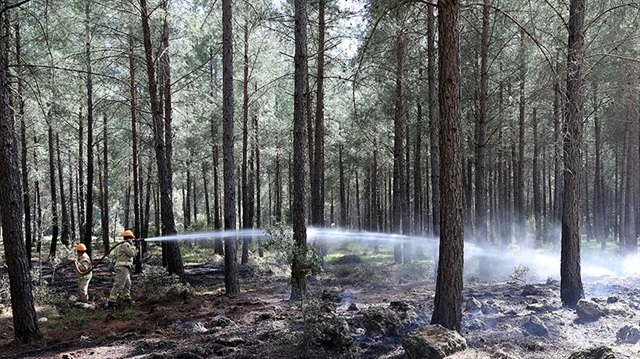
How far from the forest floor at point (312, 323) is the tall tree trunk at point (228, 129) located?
1189 millimetres

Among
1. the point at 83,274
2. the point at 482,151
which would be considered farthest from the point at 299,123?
the point at 482,151

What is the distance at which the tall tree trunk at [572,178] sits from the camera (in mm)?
9445

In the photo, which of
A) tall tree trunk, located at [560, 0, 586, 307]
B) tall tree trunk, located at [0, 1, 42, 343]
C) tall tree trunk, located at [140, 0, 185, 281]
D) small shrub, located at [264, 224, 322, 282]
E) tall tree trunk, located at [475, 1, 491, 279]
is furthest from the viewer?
tall tree trunk, located at [475, 1, 491, 279]

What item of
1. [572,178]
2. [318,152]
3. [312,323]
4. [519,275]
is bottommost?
[519,275]

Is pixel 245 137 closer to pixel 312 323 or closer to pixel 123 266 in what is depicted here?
pixel 123 266

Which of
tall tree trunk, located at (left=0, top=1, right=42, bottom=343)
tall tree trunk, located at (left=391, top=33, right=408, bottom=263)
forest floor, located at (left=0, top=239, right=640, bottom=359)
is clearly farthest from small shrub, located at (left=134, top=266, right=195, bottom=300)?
tall tree trunk, located at (left=391, top=33, right=408, bottom=263)

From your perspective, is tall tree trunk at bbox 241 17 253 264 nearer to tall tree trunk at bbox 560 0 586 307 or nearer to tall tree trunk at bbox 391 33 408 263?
tall tree trunk at bbox 391 33 408 263

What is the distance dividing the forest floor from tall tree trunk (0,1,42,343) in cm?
65

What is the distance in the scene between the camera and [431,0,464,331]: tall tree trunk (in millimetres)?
6648

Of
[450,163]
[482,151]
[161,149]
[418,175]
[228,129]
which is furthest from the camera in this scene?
[418,175]

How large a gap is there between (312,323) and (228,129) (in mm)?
6778

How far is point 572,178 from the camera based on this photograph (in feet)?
31.8

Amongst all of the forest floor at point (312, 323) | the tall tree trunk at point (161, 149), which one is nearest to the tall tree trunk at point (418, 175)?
the forest floor at point (312, 323)

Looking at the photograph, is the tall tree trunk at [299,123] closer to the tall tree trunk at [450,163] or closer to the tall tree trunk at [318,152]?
the tall tree trunk at [450,163]
